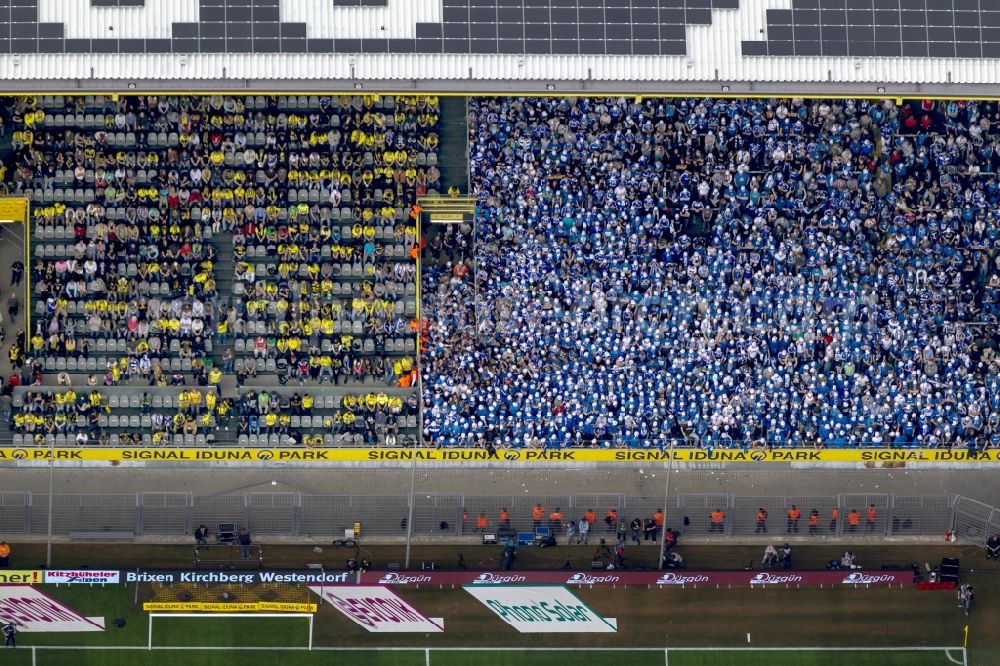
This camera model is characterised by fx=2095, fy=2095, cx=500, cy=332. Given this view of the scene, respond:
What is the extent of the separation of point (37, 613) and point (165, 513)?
7009mm

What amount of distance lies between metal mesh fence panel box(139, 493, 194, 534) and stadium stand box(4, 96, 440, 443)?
3.82 m

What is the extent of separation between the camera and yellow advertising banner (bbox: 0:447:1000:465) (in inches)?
3664

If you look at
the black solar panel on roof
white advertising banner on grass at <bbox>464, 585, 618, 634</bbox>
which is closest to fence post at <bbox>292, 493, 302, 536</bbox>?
white advertising banner on grass at <bbox>464, 585, 618, 634</bbox>

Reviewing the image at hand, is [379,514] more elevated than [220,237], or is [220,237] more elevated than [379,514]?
[220,237]

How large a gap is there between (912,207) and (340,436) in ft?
90.9

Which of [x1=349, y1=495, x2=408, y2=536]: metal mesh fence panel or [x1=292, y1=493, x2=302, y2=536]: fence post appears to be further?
[x1=349, y1=495, x2=408, y2=536]: metal mesh fence panel

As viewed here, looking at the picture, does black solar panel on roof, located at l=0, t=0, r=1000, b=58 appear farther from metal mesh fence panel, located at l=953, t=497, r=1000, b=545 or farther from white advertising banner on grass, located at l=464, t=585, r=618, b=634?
white advertising banner on grass, located at l=464, t=585, r=618, b=634

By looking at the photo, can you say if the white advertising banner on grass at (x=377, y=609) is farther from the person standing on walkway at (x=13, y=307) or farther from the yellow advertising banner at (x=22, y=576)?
the person standing on walkway at (x=13, y=307)

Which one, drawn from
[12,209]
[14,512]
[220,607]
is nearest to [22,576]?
[14,512]

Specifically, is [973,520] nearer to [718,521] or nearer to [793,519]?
[793,519]

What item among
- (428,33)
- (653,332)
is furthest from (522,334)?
(428,33)

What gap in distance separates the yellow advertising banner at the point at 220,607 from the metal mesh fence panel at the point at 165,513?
3247 millimetres

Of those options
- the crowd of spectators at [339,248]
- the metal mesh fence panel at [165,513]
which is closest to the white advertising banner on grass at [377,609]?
the metal mesh fence panel at [165,513]

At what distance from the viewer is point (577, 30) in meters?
87.4
